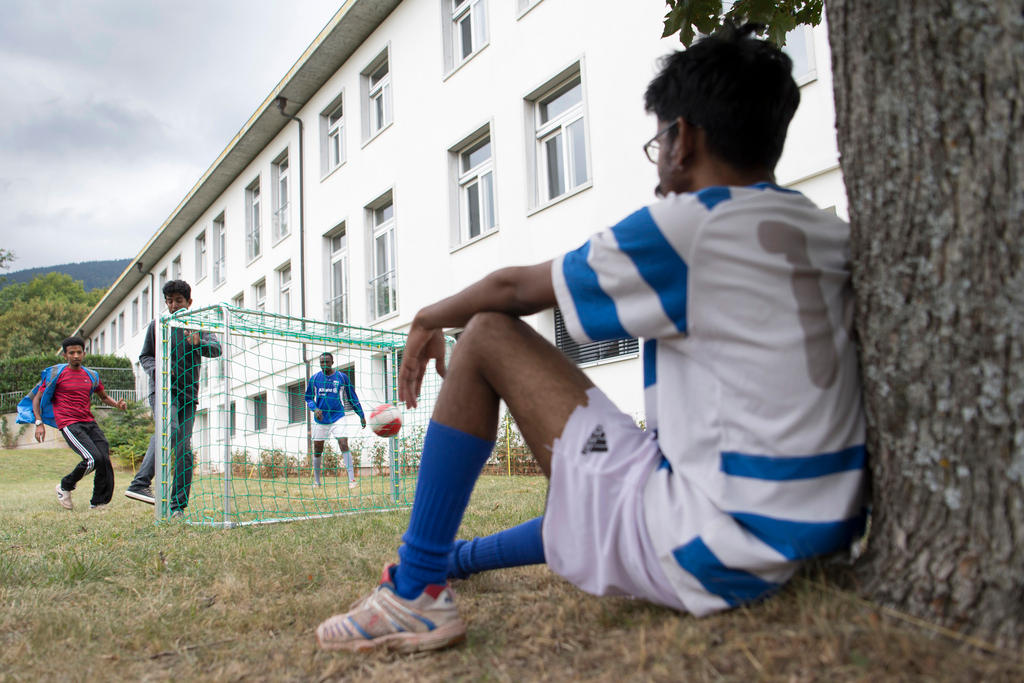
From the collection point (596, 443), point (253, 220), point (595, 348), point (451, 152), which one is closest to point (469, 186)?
point (451, 152)

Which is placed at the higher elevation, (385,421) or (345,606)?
(385,421)

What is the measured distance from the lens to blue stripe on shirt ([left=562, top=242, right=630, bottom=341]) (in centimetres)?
150

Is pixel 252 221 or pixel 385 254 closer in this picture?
pixel 385 254

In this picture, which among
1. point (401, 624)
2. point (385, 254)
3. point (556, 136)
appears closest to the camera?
point (401, 624)

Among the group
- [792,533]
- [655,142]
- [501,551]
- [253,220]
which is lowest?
[501,551]

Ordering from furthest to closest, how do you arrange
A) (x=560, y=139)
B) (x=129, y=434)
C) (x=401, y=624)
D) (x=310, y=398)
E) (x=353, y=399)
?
(x=129, y=434)
(x=560, y=139)
(x=353, y=399)
(x=310, y=398)
(x=401, y=624)

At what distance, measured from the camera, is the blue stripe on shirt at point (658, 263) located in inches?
55.9

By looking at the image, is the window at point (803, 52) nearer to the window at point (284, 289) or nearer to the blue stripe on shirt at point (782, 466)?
the blue stripe on shirt at point (782, 466)

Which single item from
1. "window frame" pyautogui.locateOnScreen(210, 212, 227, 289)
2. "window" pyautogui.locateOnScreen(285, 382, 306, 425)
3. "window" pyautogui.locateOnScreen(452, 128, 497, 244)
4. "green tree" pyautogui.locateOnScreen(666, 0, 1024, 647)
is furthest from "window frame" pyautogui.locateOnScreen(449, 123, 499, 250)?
"window frame" pyautogui.locateOnScreen(210, 212, 227, 289)

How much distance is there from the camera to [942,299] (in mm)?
1348

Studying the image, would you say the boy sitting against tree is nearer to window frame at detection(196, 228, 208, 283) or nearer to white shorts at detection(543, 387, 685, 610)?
white shorts at detection(543, 387, 685, 610)

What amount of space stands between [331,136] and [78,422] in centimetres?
1123

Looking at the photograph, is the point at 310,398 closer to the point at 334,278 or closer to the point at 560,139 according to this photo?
the point at 560,139

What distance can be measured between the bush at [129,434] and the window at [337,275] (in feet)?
15.3
